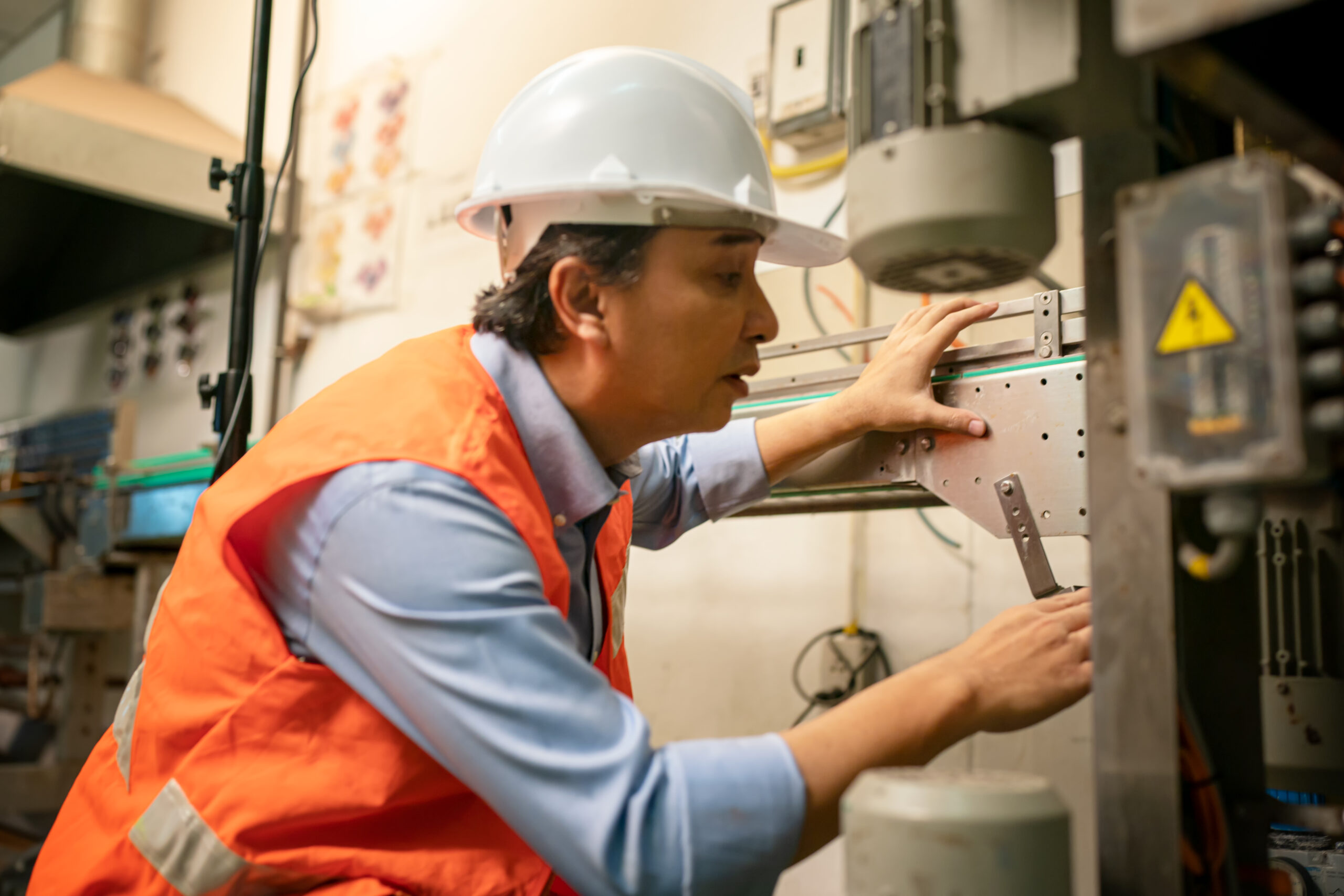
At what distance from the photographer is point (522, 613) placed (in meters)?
0.70

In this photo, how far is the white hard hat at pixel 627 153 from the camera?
38.1 inches

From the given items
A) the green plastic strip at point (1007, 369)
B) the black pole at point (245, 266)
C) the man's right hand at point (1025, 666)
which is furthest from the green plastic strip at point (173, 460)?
the man's right hand at point (1025, 666)

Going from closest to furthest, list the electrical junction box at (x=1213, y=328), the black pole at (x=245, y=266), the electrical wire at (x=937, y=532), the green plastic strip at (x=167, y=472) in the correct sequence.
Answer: the electrical junction box at (x=1213, y=328) < the black pole at (x=245, y=266) < the electrical wire at (x=937, y=532) < the green plastic strip at (x=167, y=472)

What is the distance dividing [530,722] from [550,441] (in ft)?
1.18

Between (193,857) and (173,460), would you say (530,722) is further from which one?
Result: (173,460)

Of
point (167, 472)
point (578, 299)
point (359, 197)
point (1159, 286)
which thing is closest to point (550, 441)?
point (578, 299)

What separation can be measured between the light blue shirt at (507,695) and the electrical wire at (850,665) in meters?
1.10

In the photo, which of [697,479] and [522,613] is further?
[697,479]

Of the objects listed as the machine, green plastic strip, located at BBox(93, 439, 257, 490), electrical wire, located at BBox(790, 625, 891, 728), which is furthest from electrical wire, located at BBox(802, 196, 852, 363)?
green plastic strip, located at BBox(93, 439, 257, 490)

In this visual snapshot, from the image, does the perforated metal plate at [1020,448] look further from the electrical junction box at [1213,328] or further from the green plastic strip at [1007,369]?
the electrical junction box at [1213,328]

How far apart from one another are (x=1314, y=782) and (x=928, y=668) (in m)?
0.50

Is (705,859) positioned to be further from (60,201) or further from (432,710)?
(60,201)

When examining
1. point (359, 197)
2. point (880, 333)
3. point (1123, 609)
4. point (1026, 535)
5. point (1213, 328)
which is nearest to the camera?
point (1213, 328)

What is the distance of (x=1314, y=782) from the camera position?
0.94 metres
